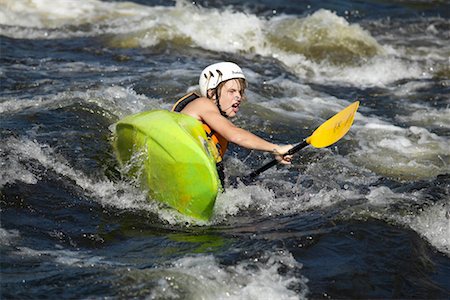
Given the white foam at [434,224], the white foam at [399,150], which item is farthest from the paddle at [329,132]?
the white foam at [399,150]

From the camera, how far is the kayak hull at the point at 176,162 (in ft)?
19.5

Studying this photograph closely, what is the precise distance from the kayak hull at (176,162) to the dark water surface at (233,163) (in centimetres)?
12

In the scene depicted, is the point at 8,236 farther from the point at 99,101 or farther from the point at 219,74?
the point at 99,101

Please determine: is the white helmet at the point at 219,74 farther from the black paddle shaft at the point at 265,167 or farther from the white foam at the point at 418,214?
the white foam at the point at 418,214

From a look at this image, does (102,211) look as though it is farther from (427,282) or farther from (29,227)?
(427,282)

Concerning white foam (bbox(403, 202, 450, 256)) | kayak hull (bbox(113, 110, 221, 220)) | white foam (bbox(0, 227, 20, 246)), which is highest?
kayak hull (bbox(113, 110, 221, 220))

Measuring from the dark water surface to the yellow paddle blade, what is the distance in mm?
431

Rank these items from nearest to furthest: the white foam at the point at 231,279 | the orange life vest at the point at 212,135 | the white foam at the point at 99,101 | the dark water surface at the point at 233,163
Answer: the white foam at the point at 231,279 < the dark water surface at the point at 233,163 < the orange life vest at the point at 212,135 < the white foam at the point at 99,101

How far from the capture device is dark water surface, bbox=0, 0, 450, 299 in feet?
16.7

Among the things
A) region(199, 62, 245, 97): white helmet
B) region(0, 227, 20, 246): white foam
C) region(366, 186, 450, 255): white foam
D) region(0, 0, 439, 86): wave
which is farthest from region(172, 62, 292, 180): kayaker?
region(0, 0, 439, 86): wave

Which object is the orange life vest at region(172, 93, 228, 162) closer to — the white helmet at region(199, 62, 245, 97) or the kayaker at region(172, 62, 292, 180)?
the kayaker at region(172, 62, 292, 180)

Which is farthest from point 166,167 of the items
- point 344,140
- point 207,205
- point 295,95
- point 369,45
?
point 369,45

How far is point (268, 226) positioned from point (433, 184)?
5.55ft

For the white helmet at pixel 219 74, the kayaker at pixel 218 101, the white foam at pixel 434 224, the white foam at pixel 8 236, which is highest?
the white helmet at pixel 219 74
